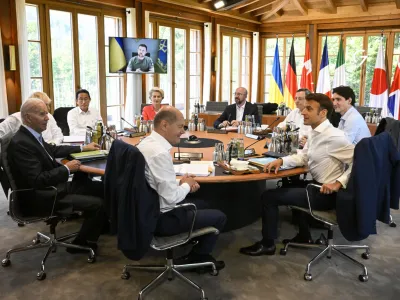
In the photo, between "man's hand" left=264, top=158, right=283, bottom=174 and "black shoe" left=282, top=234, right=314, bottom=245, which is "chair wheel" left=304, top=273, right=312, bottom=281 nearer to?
"black shoe" left=282, top=234, right=314, bottom=245

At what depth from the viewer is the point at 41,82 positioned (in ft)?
19.7

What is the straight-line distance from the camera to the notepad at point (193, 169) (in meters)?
2.81

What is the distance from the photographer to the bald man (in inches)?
91.0

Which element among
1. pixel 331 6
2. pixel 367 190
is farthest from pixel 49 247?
→ pixel 331 6

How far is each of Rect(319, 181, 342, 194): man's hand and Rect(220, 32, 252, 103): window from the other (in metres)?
6.60

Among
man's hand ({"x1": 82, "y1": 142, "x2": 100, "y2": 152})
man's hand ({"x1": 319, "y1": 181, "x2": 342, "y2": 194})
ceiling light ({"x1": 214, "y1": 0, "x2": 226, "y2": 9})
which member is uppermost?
ceiling light ({"x1": 214, "y1": 0, "x2": 226, "y2": 9})

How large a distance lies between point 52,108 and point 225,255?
13.2ft

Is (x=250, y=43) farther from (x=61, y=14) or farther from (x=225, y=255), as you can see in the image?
(x=225, y=255)

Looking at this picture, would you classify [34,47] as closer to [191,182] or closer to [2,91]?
[2,91]

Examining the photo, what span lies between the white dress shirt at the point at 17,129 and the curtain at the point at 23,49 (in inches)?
59.1

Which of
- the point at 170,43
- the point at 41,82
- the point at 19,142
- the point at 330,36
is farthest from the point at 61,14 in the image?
the point at 330,36

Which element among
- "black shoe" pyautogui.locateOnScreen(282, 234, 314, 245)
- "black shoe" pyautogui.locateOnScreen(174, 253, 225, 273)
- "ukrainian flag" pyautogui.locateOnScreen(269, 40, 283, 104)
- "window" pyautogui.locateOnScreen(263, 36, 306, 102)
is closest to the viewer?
"black shoe" pyautogui.locateOnScreen(174, 253, 225, 273)

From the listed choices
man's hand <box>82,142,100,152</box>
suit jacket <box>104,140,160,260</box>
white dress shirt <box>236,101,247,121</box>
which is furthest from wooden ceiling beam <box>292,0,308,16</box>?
suit jacket <box>104,140,160,260</box>

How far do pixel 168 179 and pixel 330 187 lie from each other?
1.14 metres
